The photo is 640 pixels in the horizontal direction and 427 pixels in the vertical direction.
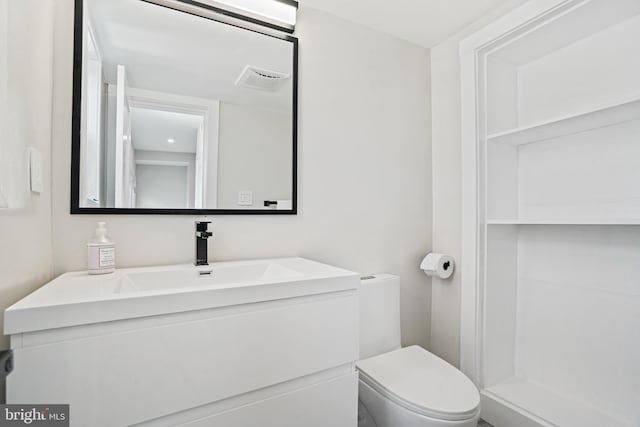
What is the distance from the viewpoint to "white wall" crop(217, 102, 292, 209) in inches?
55.4

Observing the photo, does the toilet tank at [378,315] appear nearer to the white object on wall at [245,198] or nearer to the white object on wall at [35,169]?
the white object on wall at [245,198]

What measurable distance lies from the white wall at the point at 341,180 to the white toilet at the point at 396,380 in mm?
252

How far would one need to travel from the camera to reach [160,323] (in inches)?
30.3

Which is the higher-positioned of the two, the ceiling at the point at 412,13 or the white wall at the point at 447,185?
the ceiling at the point at 412,13

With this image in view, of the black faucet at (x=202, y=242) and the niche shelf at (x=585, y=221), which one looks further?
the black faucet at (x=202, y=242)

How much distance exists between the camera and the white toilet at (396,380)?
109 cm

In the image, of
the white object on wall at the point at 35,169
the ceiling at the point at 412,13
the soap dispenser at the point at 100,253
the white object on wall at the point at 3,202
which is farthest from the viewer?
the ceiling at the point at 412,13

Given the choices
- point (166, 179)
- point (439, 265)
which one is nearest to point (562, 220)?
point (439, 265)

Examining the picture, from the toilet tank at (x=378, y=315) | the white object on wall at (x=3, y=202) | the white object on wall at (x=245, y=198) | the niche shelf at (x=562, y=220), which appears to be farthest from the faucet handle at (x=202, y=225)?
the niche shelf at (x=562, y=220)

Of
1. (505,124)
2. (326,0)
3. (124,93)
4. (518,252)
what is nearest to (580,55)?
(505,124)

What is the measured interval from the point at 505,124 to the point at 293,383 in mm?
1658

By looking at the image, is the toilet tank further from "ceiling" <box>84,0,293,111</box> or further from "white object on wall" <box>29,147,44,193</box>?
"white object on wall" <box>29,147,44,193</box>

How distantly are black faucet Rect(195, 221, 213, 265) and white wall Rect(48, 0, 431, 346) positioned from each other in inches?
2.9

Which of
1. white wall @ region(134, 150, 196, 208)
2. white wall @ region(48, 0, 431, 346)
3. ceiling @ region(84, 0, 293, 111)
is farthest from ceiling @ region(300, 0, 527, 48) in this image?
white wall @ region(134, 150, 196, 208)
